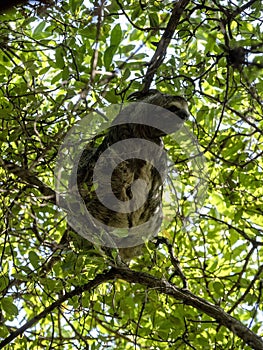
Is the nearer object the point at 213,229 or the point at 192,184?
the point at 192,184

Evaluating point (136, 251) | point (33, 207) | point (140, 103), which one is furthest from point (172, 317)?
point (140, 103)

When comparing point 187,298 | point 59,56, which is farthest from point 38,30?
point 187,298

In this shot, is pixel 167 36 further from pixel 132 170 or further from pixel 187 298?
pixel 187 298

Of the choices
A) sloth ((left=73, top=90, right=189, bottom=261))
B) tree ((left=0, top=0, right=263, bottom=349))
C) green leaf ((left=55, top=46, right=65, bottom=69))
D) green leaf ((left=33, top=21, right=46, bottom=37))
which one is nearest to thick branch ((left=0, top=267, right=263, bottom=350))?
tree ((left=0, top=0, right=263, bottom=349))

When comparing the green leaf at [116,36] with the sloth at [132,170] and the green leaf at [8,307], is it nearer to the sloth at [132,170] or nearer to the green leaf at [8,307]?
the sloth at [132,170]

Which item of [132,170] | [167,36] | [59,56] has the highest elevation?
[167,36]

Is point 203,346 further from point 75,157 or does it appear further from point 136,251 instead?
point 75,157

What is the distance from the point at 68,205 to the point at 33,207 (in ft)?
2.82

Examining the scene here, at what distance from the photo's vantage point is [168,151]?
3.02m

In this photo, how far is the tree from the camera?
6.82 ft

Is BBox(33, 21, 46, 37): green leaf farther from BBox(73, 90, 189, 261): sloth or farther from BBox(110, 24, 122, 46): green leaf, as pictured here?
BBox(110, 24, 122, 46): green leaf

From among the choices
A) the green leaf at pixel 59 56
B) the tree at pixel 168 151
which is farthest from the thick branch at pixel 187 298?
the green leaf at pixel 59 56

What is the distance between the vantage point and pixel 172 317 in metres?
2.91

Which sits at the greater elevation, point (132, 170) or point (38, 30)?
point (38, 30)
